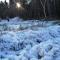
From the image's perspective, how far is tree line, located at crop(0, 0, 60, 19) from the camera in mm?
15211

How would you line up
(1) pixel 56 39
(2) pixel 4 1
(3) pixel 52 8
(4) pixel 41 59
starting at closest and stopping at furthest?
(4) pixel 41 59 < (1) pixel 56 39 < (3) pixel 52 8 < (2) pixel 4 1

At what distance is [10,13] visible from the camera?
15984mm

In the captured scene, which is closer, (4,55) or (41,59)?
(41,59)

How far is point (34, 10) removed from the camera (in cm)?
1562

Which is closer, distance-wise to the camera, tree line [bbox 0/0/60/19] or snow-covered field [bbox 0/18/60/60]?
snow-covered field [bbox 0/18/60/60]

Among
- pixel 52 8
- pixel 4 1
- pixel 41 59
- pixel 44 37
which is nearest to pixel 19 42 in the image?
pixel 44 37

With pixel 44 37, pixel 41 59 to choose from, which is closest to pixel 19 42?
pixel 44 37

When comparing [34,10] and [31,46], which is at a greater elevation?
[31,46]

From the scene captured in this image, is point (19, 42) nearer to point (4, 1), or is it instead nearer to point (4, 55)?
point (4, 55)

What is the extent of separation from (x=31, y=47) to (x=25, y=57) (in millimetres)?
682

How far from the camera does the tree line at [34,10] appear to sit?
15211mm

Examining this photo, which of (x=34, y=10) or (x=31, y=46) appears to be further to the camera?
(x=34, y=10)

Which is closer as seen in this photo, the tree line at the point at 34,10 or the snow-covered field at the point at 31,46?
the snow-covered field at the point at 31,46

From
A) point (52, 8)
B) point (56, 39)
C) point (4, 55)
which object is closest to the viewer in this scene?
point (4, 55)
